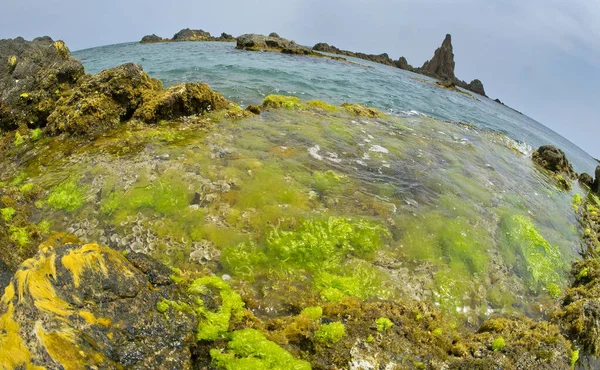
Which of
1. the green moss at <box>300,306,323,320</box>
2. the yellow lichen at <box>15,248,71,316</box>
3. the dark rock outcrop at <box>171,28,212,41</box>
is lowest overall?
the green moss at <box>300,306,323,320</box>

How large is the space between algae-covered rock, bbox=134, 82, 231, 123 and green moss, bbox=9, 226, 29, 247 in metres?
7.40

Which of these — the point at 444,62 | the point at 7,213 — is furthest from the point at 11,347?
the point at 444,62

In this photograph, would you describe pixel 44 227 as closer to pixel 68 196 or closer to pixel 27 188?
pixel 68 196

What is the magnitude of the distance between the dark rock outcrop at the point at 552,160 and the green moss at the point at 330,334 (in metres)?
22.3

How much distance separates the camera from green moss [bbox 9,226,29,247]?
7156 millimetres

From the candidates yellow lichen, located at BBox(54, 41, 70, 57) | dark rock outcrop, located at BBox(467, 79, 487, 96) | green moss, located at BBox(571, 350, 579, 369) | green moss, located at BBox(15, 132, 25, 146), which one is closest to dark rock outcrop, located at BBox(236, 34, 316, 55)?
yellow lichen, located at BBox(54, 41, 70, 57)

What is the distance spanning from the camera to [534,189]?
15.9 metres

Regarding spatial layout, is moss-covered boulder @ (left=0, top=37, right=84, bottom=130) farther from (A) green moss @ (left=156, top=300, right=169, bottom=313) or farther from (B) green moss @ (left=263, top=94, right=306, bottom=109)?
(A) green moss @ (left=156, top=300, right=169, bottom=313)

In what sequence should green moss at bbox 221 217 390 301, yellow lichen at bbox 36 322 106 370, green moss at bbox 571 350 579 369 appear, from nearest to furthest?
1. yellow lichen at bbox 36 322 106 370
2. green moss at bbox 571 350 579 369
3. green moss at bbox 221 217 390 301

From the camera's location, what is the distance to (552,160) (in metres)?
22.0

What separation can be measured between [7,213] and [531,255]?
14121 millimetres

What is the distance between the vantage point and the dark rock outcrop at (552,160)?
21.8 meters

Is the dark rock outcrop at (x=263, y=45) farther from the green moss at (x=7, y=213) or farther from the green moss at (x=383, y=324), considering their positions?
the green moss at (x=383, y=324)

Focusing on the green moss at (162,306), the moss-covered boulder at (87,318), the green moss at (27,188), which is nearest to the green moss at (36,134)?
→ the green moss at (27,188)
